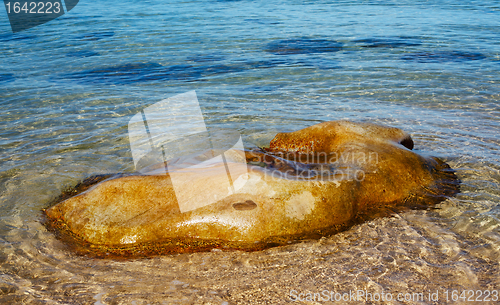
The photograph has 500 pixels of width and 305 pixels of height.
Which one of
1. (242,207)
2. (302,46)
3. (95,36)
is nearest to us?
(242,207)

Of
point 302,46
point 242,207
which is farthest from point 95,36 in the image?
point 242,207

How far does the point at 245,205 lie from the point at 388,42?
11555mm

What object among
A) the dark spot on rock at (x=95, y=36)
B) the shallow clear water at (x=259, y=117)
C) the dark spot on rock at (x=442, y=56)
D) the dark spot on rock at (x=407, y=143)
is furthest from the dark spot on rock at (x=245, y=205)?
the dark spot on rock at (x=95, y=36)

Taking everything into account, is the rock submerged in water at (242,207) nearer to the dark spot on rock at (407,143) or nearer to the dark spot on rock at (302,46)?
the dark spot on rock at (407,143)

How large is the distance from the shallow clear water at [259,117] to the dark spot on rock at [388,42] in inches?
3.6

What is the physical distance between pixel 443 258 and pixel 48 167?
4.65 m

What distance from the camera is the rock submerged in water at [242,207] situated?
344cm

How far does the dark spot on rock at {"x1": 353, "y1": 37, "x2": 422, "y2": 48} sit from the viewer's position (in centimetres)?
1277

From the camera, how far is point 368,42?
1336 cm

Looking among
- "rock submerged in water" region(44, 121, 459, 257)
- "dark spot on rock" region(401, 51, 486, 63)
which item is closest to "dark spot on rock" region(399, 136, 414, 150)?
"rock submerged in water" region(44, 121, 459, 257)

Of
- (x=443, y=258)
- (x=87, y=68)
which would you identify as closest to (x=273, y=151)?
(x=443, y=258)

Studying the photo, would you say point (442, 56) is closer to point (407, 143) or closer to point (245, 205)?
point (407, 143)

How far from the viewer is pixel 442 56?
1118 centimetres

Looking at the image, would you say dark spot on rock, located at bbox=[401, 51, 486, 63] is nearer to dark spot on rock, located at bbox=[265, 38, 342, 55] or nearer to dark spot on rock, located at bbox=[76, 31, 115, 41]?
dark spot on rock, located at bbox=[265, 38, 342, 55]
